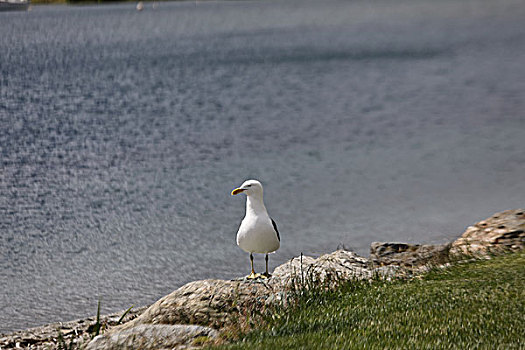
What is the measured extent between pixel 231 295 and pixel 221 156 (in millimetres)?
9264

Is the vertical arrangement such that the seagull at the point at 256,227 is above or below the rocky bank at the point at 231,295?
above

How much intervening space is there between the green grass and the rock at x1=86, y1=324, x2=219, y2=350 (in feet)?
1.31

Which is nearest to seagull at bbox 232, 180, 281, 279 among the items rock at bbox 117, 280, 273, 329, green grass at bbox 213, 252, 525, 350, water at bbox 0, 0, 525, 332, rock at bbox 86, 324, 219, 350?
rock at bbox 117, 280, 273, 329

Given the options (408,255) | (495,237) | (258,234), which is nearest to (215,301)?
(258,234)

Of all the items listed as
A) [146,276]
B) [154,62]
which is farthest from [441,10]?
[146,276]

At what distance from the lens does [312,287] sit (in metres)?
6.05

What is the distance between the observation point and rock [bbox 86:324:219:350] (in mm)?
5117

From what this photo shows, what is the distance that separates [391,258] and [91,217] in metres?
5.76

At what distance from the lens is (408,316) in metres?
4.92

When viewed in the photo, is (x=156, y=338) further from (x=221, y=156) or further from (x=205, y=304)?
(x=221, y=156)

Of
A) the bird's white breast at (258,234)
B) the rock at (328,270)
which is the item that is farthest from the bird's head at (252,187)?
the rock at (328,270)

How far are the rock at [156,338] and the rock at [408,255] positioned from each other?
9.83ft

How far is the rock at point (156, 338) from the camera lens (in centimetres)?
512

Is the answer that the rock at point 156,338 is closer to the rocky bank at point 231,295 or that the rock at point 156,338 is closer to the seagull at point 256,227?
the rocky bank at point 231,295
